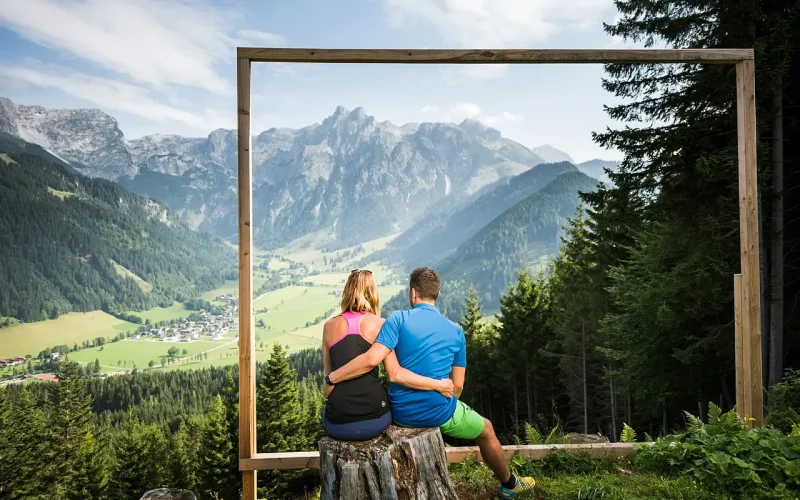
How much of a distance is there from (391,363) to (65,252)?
201612 mm

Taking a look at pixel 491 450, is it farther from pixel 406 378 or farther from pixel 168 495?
pixel 168 495

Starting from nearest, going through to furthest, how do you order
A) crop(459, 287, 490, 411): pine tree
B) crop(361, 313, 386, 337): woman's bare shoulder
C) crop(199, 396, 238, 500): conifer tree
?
1. crop(361, 313, 386, 337): woman's bare shoulder
2. crop(459, 287, 490, 411): pine tree
3. crop(199, 396, 238, 500): conifer tree

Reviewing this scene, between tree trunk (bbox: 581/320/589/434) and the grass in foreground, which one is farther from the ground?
the grass in foreground

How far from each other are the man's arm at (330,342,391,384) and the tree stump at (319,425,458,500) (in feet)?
1.29

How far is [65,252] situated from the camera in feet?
560

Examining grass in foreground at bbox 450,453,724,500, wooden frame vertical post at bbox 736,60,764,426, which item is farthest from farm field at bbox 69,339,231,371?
wooden frame vertical post at bbox 736,60,764,426

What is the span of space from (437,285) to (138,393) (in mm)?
83672

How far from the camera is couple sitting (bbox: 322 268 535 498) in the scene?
296 centimetres

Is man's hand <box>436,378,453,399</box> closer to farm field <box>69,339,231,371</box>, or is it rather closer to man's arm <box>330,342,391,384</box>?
man's arm <box>330,342,391,384</box>

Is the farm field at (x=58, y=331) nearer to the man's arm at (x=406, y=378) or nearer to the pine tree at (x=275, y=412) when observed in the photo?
the pine tree at (x=275, y=412)

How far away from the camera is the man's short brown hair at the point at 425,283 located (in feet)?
10.4

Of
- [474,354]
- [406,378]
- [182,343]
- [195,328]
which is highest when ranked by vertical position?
[406,378]

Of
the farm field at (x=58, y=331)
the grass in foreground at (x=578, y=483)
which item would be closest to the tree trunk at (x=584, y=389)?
the grass in foreground at (x=578, y=483)

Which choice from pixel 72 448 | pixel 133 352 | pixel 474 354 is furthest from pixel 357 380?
pixel 133 352
